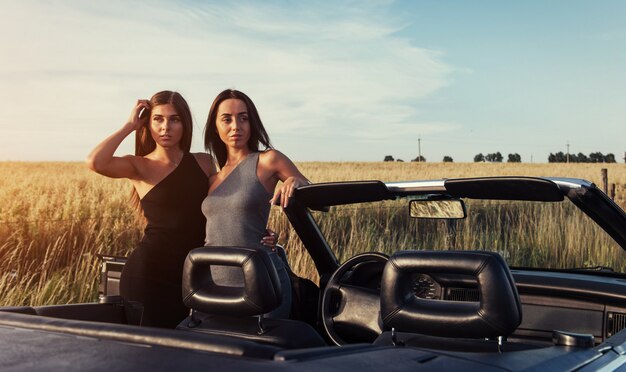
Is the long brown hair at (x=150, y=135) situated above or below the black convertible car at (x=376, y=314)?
above

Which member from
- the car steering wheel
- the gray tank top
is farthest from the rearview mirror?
the gray tank top

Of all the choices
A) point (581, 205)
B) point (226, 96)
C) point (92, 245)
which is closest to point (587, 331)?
point (581, 205)

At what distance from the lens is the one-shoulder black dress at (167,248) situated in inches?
190

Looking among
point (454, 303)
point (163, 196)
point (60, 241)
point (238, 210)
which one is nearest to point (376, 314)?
point (238, 210)

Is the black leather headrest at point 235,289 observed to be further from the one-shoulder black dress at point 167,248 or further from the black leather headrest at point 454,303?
the one-shoulder black dress at point 167,248

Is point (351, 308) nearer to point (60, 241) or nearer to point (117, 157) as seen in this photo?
point (117, 157)

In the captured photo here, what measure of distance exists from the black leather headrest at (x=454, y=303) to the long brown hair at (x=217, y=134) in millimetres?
2374

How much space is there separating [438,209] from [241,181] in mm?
1081

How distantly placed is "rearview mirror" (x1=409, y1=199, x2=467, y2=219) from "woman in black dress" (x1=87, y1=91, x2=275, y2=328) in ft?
4.81

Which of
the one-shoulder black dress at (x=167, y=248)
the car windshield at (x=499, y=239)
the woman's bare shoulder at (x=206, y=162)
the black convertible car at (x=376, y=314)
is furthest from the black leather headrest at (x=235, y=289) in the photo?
the car windshield at (x=499, y=239)

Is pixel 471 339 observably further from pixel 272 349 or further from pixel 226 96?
pixel 226 96

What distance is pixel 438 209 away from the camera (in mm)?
3820

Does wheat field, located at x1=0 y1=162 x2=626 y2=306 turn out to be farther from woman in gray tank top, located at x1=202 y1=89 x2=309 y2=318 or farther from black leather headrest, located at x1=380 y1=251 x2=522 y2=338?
black leather headrest, located at x1=380 y1=251 x2=522 y2=338

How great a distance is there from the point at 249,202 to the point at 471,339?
1927mm
